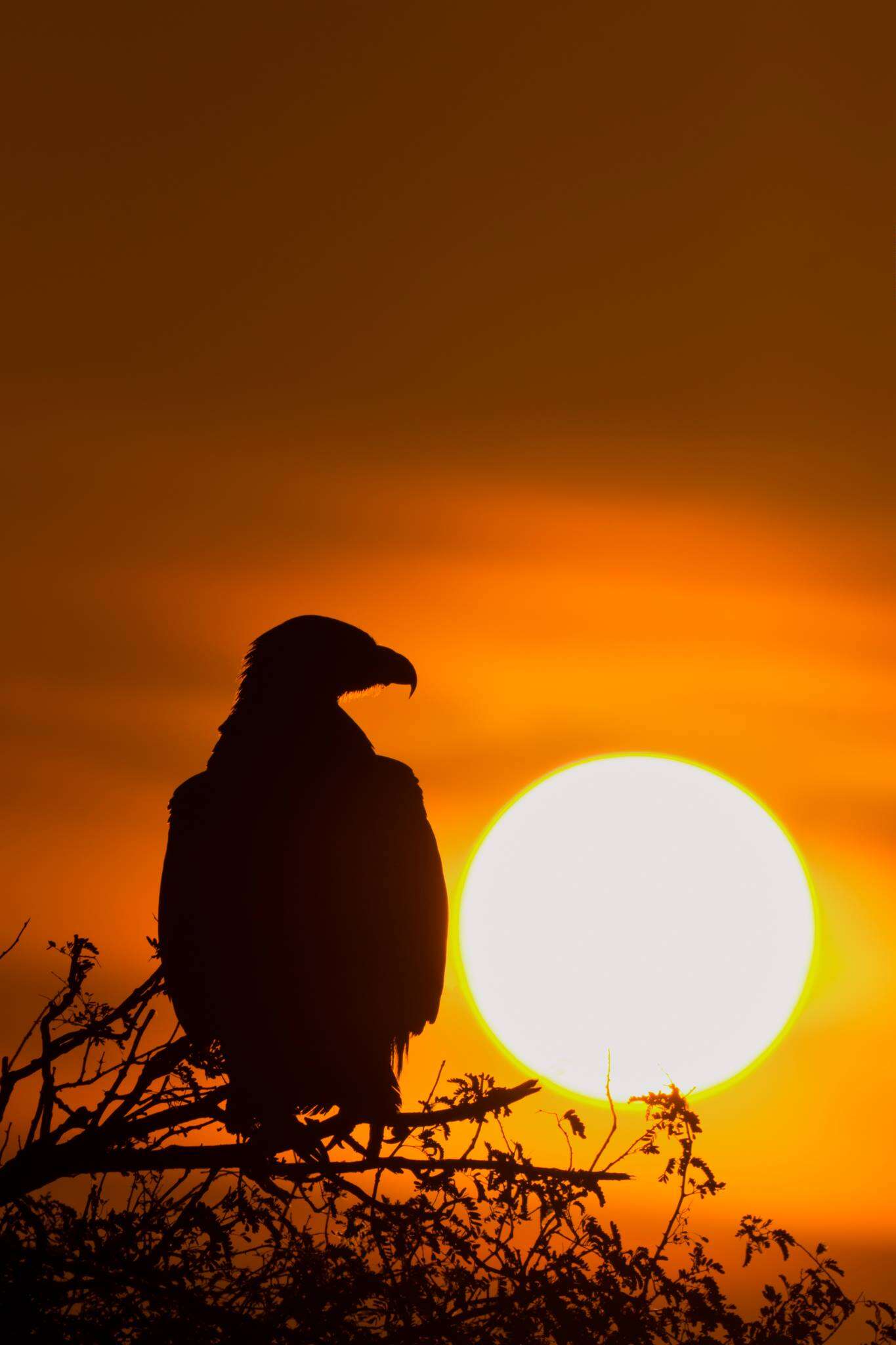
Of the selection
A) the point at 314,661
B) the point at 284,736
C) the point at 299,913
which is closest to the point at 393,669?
the point at 314,661

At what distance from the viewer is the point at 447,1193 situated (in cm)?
585

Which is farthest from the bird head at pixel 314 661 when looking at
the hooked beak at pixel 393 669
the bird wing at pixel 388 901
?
the bird wing at pixel 388 901

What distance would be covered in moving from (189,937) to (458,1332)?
2.54 m

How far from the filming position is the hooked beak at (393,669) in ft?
27.3

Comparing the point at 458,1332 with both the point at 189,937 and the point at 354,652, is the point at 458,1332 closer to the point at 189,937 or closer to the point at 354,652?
the point at 189,937

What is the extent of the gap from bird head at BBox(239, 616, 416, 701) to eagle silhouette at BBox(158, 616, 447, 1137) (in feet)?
0.36

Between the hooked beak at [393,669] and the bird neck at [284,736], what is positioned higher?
the hooked beak at [393,669]

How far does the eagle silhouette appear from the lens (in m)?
6.82

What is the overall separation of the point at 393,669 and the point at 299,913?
6.89ft

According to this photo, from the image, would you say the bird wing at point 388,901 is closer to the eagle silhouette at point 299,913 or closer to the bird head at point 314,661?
the eagle silhouette at point 299,913

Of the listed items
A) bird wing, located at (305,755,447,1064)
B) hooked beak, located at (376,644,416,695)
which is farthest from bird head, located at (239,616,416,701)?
bird wing, located at (305,755,447,1064)

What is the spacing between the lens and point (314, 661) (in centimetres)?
779

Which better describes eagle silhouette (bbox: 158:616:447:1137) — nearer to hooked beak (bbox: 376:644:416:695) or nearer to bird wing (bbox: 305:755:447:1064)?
bird wing (bbox: 305:755:447:1064)

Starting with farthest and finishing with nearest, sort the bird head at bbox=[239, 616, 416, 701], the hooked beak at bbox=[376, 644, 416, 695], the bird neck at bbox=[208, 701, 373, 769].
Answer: the hooked beak at bbox=[376, 644, 416, 695], the bird head at bbox=[239, 616, 416, 701], the bird neck at bbox=[208, 701, 373, 769]
